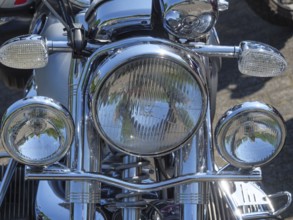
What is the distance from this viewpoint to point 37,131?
1.33 m

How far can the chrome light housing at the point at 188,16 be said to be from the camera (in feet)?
4.31

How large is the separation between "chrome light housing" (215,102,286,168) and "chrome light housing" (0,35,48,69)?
1.43 ft

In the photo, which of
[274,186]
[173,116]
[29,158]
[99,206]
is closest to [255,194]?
[99,206]

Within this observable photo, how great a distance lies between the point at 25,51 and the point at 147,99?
318 millimetres

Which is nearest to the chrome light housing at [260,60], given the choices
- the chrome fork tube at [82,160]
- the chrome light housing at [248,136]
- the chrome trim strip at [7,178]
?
the chrome light housing at [248,136]

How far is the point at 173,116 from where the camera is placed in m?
1.30

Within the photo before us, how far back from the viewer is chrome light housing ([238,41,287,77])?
1380mm

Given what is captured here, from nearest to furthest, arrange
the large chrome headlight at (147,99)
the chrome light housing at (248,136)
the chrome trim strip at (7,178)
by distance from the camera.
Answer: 1. the large chrome headlight at (147,99)
2. the chrome light housing at (248,136)
3. the chrome trim strip at (7,178)

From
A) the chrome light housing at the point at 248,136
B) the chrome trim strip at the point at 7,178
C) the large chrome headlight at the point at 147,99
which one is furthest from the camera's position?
the chrome trim strip at the point at 7,178

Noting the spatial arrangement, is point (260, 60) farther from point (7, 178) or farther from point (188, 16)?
point (7, 178)

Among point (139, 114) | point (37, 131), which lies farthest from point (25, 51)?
point (139, 114)

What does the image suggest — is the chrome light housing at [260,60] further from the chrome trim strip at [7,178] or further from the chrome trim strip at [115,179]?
the chrome trim strip at [7,178]

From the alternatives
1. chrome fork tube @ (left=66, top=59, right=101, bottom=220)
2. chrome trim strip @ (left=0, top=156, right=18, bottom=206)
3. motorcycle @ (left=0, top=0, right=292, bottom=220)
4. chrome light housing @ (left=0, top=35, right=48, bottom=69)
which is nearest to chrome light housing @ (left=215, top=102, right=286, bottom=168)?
motorcycle @ (left=0, top=0, right=292, bottom=220)

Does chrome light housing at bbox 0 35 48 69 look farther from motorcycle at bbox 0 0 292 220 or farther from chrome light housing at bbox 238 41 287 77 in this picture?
chrome light housing at bbox 238 41 287 77
